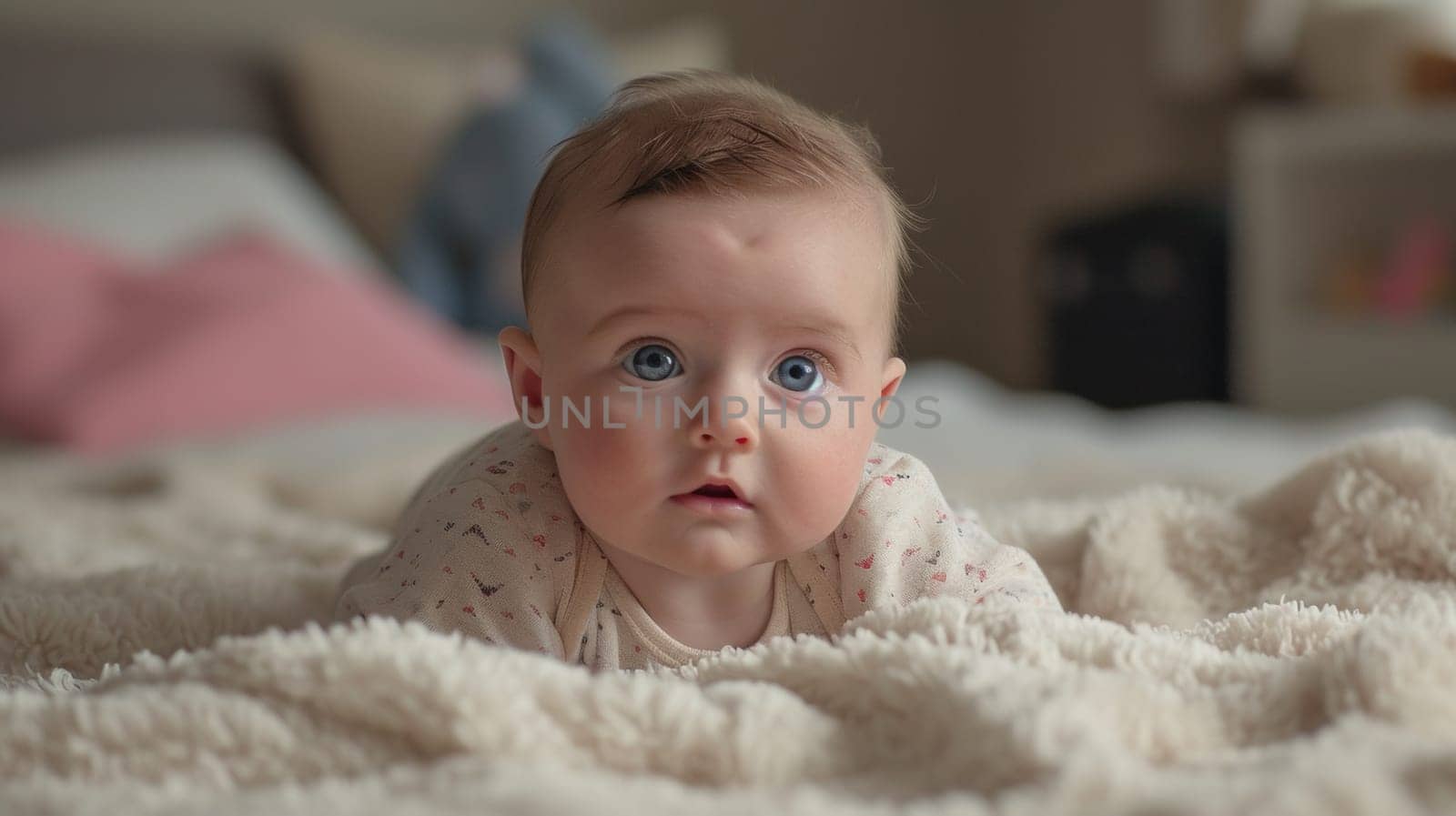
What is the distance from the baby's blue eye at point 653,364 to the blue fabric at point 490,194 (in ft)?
5.23

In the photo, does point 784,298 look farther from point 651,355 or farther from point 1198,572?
point 1198,572

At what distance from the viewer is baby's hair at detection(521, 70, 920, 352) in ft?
2.41

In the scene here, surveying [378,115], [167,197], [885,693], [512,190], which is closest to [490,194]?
[512,190]

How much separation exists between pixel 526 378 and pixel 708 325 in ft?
0.47

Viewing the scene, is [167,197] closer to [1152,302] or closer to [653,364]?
[653,364]

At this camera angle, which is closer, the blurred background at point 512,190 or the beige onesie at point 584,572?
the beige onesie at point 584,572

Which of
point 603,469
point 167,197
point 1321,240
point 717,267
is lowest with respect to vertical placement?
point 603,469

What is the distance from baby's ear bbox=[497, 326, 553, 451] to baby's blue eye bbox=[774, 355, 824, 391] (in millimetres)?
142

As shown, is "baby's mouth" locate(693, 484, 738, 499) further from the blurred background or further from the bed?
the blurred background

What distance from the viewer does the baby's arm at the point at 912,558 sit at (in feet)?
2.64

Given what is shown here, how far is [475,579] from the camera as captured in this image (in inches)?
30.9

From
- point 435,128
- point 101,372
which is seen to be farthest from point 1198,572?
point 435,128

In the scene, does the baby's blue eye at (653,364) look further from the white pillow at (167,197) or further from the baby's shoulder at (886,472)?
the white pillow at (167,197)

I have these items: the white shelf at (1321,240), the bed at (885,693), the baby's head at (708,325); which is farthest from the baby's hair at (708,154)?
the white shelf at (1321,240)
